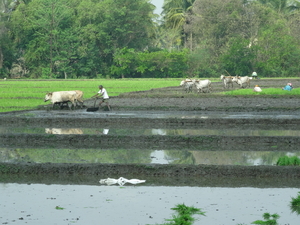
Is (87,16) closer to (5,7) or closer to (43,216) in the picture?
(5,7)

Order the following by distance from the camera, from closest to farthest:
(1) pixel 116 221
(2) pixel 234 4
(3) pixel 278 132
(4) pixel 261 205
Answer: (1) pixel 116 221
(4) pixel 261 205
(3) pixel 278 132
(2) pixel 234 4

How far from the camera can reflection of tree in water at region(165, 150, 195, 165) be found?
10.5 meters

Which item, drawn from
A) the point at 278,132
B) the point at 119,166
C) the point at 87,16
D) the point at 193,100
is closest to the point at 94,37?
the point at 87,16

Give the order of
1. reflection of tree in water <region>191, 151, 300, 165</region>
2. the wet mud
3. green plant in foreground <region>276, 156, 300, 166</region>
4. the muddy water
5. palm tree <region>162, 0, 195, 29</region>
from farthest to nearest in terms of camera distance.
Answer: palm tree <region>162, 0, 195, 29</region>
reflection of tree in water <region>191, 151, 300, 165</region>
green plant in foreground <region>276, 156, 300, 166</region>
the wet mud
the muddy water

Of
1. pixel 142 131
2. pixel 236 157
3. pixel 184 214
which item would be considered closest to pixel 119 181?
pixel 184 214

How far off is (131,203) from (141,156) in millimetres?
3862

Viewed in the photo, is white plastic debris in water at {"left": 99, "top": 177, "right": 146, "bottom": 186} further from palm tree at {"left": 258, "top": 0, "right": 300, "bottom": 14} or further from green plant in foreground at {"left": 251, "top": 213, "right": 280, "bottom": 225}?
palm tree at {"left": 258, "top": 0, "right": 300, "bottom": 14}

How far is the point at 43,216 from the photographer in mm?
6637

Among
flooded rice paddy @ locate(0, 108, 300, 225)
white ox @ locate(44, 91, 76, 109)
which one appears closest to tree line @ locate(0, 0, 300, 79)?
white ox @ locate(44, 91, 76, 109)

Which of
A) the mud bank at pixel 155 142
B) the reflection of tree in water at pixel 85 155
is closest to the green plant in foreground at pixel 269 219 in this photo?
the reflection of tree in water at pixel 85 155

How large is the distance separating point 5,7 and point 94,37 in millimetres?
14729

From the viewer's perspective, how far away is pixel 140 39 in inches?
2724

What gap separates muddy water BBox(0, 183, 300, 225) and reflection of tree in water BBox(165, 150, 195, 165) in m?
2.12

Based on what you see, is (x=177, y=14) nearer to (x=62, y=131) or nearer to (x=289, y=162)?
(x=62, y=131)
